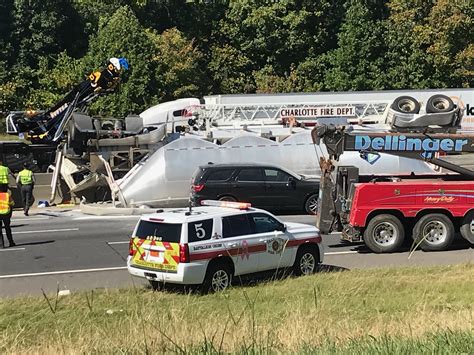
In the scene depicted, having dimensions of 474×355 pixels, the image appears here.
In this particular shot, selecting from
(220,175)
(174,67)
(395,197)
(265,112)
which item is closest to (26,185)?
(220,175)

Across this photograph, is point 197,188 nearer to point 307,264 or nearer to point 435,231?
point 435,231

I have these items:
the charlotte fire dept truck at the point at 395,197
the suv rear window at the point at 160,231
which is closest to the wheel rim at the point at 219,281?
the suv rear window at the point at 160,231

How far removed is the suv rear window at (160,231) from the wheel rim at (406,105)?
17598 mm

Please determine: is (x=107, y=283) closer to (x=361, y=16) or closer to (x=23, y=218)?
(x=23, y=218)

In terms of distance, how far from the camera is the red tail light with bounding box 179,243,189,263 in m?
10.2

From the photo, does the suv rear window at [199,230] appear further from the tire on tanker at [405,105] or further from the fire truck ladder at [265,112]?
the tire on tanker at [405,105]

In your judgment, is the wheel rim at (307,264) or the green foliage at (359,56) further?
the green foliage at (359,56)

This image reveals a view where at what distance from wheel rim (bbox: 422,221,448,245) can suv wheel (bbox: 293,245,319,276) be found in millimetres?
3354

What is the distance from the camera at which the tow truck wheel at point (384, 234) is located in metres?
14.1

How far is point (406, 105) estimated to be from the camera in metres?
26.5

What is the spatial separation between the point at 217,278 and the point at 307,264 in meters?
2.02

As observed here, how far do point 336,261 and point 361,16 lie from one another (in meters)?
37.9

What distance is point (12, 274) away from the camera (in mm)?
12312

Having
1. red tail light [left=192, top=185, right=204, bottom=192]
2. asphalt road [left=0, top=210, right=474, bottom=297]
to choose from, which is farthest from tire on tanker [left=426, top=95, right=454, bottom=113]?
asphalt road [left=0, top=210, right=474, bottom=297]
